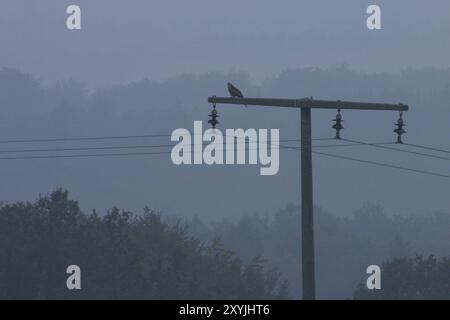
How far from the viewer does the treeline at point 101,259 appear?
88.1 m

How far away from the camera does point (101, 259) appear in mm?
92688

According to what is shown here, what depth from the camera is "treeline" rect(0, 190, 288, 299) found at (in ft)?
289

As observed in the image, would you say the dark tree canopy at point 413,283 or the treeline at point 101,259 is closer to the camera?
the treeline at point 101,259

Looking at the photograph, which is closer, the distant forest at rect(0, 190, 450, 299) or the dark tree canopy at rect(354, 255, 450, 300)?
the distant forest at rect(0, 190, 450, 299)

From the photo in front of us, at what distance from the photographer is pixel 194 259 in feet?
327

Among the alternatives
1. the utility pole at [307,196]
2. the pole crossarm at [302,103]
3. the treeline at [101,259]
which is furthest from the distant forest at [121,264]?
the utility pole at [307,196]

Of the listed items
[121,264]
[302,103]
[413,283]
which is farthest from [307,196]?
[121,264]

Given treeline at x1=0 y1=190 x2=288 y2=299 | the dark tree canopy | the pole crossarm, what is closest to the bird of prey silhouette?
the pole crossarm

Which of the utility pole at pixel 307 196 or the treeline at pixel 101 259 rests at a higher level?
the utility pole at pixel 307 196

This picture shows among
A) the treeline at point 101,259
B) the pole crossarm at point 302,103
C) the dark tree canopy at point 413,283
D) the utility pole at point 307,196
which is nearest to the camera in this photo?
the utility pole at point 307,196

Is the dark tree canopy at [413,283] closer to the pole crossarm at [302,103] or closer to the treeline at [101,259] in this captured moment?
the treeline at [101,259]

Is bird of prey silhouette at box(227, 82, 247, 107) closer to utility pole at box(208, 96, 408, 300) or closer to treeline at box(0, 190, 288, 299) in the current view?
utility pole at box(208, 96, 408, 300)

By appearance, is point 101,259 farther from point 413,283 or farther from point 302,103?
point 302,103
